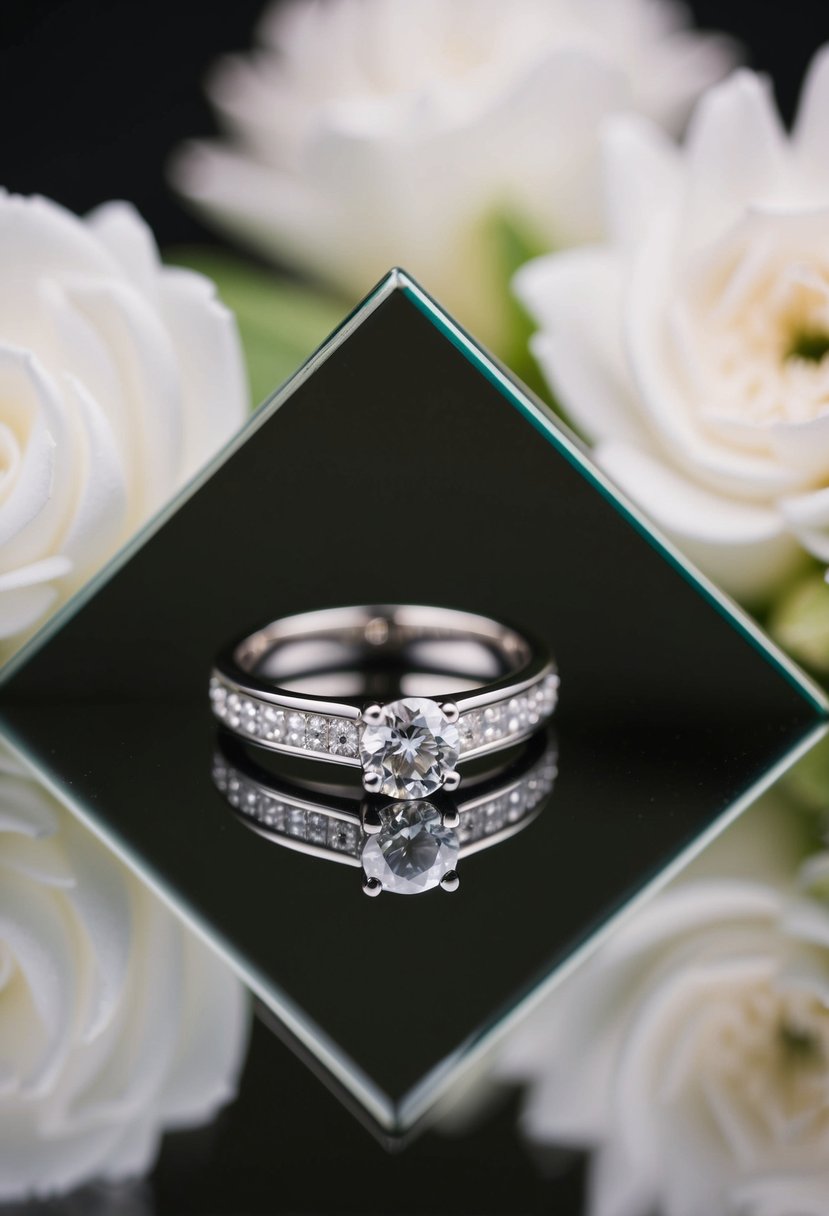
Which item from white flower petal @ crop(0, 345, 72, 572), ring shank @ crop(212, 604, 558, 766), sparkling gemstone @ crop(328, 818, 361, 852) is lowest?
ring shank @ crop(212, 604, 558, 766)

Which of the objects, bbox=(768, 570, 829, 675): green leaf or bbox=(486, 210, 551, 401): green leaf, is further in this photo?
bbox=(486, 210, 551, 401): green leaf

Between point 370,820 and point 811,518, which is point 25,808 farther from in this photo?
point 811,518

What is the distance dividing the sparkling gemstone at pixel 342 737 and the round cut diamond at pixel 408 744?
0.09 feet

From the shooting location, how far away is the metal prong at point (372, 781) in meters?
0.60

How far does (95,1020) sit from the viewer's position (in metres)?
0.45

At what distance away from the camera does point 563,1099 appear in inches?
15.7

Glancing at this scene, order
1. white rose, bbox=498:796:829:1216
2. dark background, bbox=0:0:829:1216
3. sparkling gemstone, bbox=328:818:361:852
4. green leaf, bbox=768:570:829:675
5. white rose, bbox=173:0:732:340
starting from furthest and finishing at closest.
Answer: dark background, bbox=0:0:829:1216 < white rose, bbox=173:0:732:340 < green leaf, bbox=768:570:829:675 < sparkling gemstone, bbox=328:818:361:852 < white rose, bbox=498:796:829:1216

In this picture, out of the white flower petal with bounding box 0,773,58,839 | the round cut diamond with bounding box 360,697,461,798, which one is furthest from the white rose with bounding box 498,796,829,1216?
the white flower petal with bounding box 0,773,58,839

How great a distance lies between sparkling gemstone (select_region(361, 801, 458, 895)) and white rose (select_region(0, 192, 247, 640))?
20cm

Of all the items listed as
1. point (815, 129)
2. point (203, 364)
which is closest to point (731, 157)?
point (815, 129)

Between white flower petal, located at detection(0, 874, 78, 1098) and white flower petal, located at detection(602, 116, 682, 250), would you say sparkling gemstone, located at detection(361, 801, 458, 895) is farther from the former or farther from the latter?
white flower petal, located at detection(602, 116, 682, 250)

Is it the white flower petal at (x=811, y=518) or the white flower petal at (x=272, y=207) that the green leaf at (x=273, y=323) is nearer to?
the white flower petal at (x=272, y=207)

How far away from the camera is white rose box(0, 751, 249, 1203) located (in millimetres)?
385

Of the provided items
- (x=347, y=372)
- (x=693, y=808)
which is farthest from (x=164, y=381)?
(x=693, y=808)
